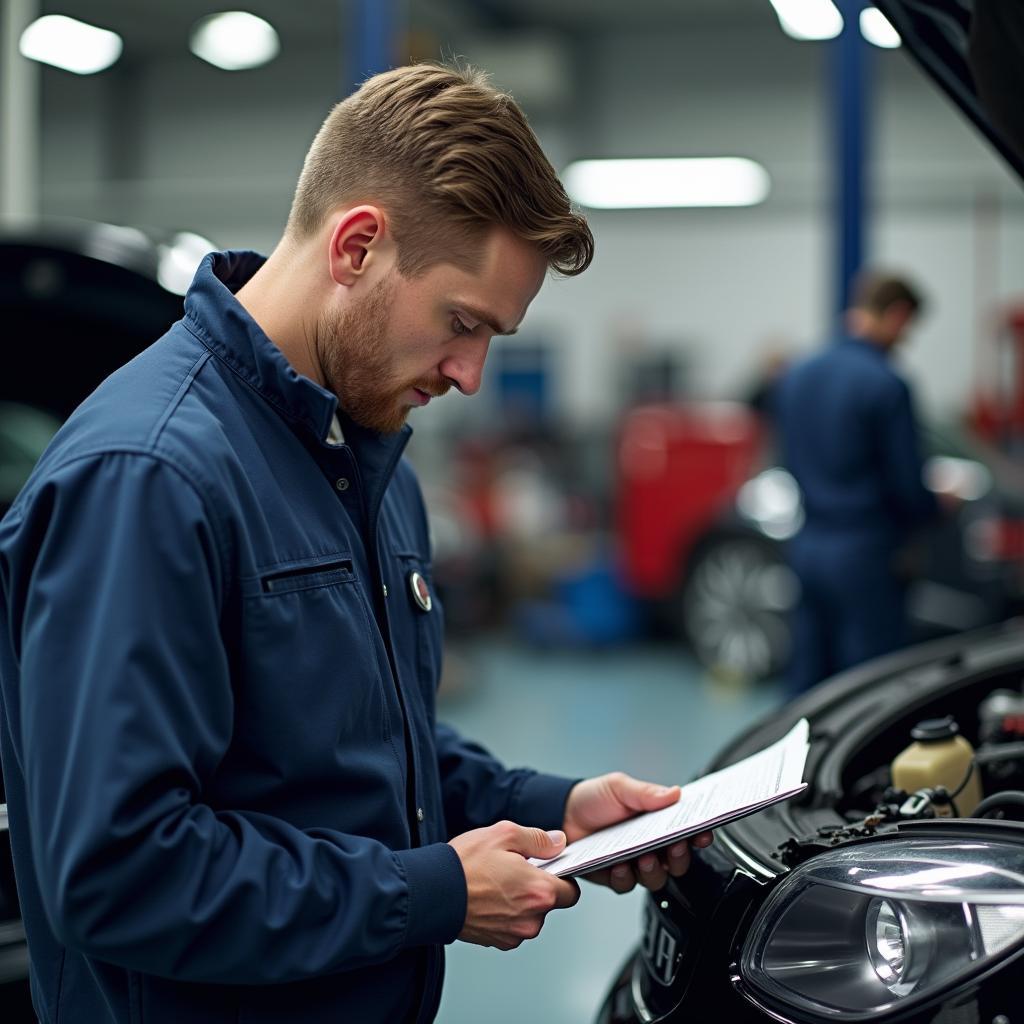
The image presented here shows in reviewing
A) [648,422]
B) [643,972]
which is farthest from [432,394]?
[648,422]

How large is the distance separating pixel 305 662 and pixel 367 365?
0.94 feet

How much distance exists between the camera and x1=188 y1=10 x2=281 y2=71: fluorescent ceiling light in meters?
11.0

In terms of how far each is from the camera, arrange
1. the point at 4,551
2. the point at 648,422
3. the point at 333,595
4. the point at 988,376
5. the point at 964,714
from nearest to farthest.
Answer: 1. the point at 4,551
2. the point at 333,595
3. the point at 964,714
4. the point at 648,422
5. the point at 988,376

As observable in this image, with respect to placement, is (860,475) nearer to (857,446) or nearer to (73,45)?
(857,446)

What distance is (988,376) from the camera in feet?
36.4

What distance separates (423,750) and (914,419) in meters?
3.35

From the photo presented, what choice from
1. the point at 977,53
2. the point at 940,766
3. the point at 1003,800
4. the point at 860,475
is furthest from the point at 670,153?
the point at 1003,800

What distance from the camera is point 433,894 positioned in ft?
3.64

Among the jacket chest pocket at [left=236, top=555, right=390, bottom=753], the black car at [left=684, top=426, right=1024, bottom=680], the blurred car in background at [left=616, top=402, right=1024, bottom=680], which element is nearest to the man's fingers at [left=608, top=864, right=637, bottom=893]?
the jacket chest pocket at [left=236, top=555, right=390, bottom=753]

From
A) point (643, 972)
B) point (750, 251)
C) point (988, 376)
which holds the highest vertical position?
point (750, 251)

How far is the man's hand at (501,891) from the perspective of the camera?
1.15 meters

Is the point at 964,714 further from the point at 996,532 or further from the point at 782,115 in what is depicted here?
the point at 782,115

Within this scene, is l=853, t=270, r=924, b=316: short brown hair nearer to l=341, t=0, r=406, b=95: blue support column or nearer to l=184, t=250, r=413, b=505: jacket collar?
l=341, t=0, r=406, b=95: blue support column

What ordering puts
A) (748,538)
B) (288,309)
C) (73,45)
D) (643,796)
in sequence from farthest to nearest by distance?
(73,45)
(748,538)
(643,796)
(288,309)
